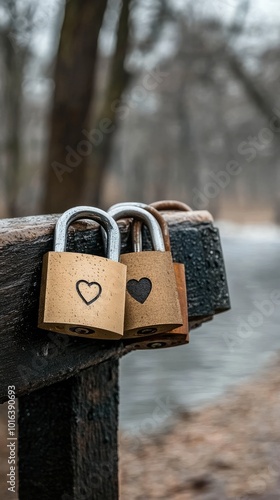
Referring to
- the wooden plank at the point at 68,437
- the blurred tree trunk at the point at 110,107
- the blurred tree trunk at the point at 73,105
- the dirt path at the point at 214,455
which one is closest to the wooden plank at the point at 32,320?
the wooden plank at the point at 68,437

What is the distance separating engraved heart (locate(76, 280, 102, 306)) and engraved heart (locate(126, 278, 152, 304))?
0.08 m

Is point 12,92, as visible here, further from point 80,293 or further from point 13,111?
point 80,293

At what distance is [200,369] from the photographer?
5410mm

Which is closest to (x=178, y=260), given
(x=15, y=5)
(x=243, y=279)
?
(x=243, y=279)

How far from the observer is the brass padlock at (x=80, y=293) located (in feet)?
2.83

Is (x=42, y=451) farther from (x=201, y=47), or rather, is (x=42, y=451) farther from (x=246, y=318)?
(x=201, y=47)

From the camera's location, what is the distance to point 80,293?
88cm

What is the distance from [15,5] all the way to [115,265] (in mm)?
12756

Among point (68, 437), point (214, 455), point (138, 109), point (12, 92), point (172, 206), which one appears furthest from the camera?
point (138, 109)

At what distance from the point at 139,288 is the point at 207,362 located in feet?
15.4

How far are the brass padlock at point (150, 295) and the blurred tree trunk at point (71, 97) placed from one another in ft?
16.9

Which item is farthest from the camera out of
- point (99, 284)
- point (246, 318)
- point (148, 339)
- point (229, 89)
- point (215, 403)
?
point (229, 89)

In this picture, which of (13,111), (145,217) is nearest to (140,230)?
(145,217)

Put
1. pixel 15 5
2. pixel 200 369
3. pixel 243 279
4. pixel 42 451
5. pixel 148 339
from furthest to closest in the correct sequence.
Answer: pixel 15 5, pixel 243 279, pixel 200 369, pixel 42 451, pixel 148 339
